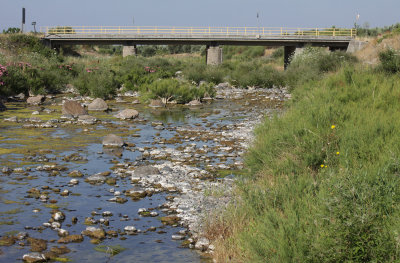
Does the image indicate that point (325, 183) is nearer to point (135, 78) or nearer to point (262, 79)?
point (135, 78)

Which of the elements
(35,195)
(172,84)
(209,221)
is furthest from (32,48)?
(209,221)

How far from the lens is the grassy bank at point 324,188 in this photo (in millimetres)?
4980

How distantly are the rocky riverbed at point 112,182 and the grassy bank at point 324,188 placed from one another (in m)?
0.82

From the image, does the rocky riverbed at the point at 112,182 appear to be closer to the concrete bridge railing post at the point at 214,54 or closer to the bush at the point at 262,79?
the bush at the point at 262,79

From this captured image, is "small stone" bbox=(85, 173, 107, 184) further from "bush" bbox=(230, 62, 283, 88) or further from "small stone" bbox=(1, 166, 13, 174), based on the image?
"bush" bbox=(230, 62, 283, 88)

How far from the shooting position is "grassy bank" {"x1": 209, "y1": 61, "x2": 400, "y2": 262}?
16.3ft

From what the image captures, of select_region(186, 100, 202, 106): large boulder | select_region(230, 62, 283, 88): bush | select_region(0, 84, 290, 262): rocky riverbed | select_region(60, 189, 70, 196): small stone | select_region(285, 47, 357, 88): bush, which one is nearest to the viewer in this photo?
select_region(0, 84, 290, 262): rocky riverbed

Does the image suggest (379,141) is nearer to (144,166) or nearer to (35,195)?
(144,166)

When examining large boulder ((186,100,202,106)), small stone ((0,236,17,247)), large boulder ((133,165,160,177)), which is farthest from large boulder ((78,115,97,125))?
small stone ((0,236,17,247))

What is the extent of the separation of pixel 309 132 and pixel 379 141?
4.95 ft

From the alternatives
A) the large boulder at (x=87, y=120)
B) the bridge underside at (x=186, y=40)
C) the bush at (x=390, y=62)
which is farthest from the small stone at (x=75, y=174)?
the bridge underside at (x=186, y=40)

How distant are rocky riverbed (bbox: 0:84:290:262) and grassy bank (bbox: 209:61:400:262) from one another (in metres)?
0.82

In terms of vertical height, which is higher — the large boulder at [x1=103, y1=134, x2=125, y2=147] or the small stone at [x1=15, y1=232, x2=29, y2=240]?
the large boulder at [x1=103, y1=134, x2=125, y2=147]

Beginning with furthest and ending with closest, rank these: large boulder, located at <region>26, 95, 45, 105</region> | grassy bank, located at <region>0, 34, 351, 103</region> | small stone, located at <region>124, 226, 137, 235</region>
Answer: grassy bank, located at <region>0, 34, 351, 103</region> → large boulder, located at <region>26, 95, 45, 105</region> → small stone, located at <region>124, 226, 137, 235</region>
